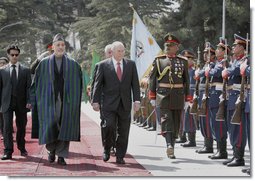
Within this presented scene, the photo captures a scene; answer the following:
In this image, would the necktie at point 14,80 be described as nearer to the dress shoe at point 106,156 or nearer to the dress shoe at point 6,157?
the dress shoe at point 6,157

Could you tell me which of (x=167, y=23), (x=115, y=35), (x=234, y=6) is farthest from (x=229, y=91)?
(x=115, y=35)

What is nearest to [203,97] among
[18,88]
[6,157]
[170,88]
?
[170,88]

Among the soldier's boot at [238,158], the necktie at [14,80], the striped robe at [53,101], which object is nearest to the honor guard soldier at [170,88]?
the soldier's boot at [238,158]

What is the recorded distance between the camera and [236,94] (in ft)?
27.8

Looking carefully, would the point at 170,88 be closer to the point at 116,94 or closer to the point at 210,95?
the point at 210,95

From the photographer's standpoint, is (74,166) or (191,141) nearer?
(74,166)

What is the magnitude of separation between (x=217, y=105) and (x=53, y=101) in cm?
236

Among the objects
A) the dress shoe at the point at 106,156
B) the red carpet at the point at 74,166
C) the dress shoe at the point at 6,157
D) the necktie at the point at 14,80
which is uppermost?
the necktie at the point at 14,80

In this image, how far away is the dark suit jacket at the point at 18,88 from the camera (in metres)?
9.48

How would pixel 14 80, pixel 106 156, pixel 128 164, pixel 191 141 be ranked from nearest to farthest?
1. pixel 128 164
2. pixel 106 156
3. pixel 14 80
4. pixel 191 141

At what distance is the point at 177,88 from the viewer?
9500 millimetres

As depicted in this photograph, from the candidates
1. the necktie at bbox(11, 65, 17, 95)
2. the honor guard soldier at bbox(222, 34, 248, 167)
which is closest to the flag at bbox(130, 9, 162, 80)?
the necktie at bbox(11, 65, 17, 95)

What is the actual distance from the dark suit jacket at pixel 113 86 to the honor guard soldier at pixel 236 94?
49.0 inches

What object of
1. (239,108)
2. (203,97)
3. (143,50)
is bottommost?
(239,108)
